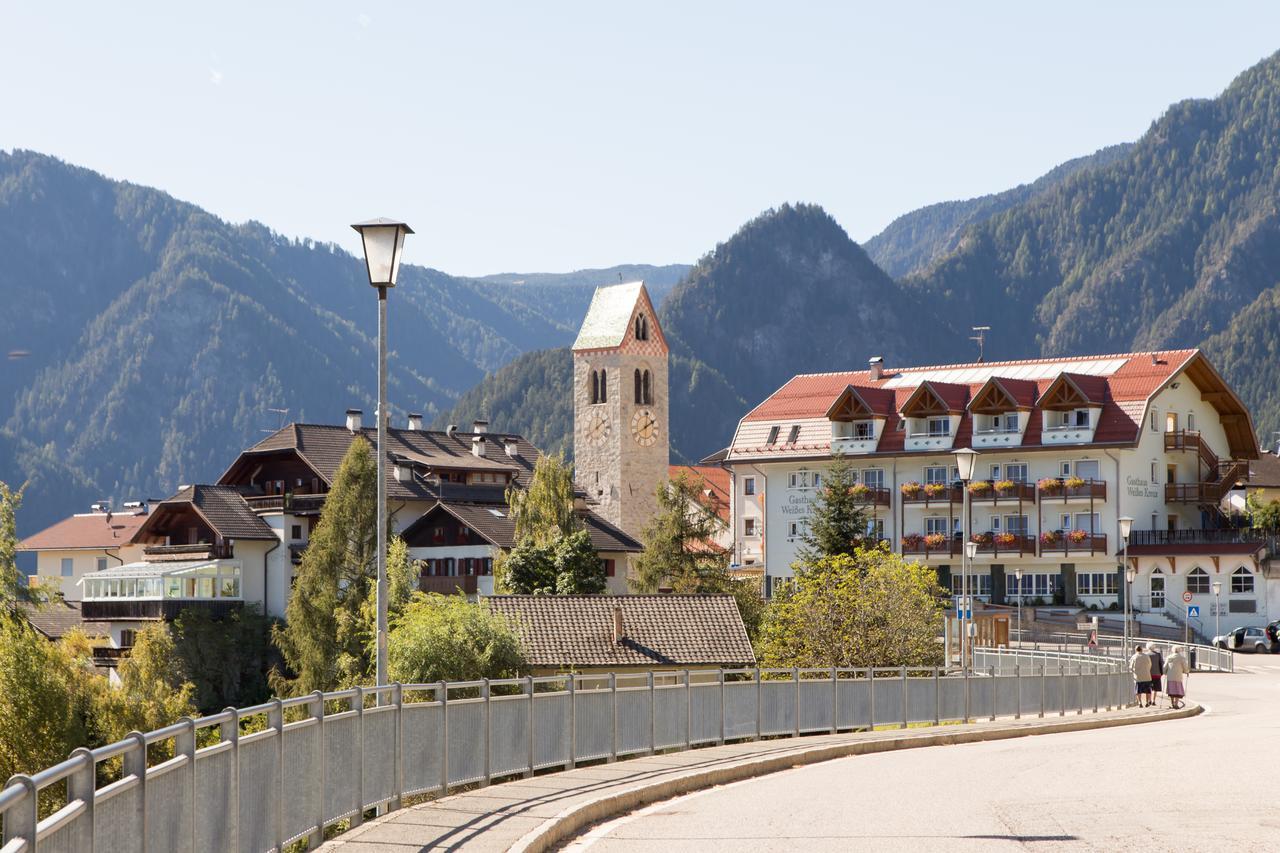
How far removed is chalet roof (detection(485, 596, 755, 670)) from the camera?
59.7m

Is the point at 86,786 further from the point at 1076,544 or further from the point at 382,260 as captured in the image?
the point at 1076,544

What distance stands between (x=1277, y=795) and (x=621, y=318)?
101071 mm

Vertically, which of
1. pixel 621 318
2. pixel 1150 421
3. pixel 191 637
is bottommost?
pixel 191 637

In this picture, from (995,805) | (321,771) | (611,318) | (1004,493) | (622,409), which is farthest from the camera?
(611,318)

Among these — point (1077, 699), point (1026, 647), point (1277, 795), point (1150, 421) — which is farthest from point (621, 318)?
point (1277, 795)

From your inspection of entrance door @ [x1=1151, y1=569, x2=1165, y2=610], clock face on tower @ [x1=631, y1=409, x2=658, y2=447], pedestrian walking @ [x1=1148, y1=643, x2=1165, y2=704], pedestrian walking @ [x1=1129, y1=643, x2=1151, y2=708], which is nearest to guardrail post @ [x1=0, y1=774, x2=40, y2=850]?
pedestrian walking @ [x1=1129, y1=643, x2=1151, y2=708]

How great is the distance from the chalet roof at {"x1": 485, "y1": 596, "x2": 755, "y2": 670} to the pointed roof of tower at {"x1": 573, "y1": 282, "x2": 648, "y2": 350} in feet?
183

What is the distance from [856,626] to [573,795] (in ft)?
114

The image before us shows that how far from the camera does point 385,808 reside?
51.9 ft

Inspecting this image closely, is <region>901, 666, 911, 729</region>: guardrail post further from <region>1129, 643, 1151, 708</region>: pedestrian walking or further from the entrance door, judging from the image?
the entrance door

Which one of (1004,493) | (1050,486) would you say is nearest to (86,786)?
(1050,486)

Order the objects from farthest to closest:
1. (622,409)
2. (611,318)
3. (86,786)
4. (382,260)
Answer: (611,318) → (622,409) → (382,260) → (86,786)

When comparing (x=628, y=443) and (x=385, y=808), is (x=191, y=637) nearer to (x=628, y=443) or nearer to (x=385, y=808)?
(x=628, y=443)

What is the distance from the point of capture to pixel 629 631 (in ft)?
199
